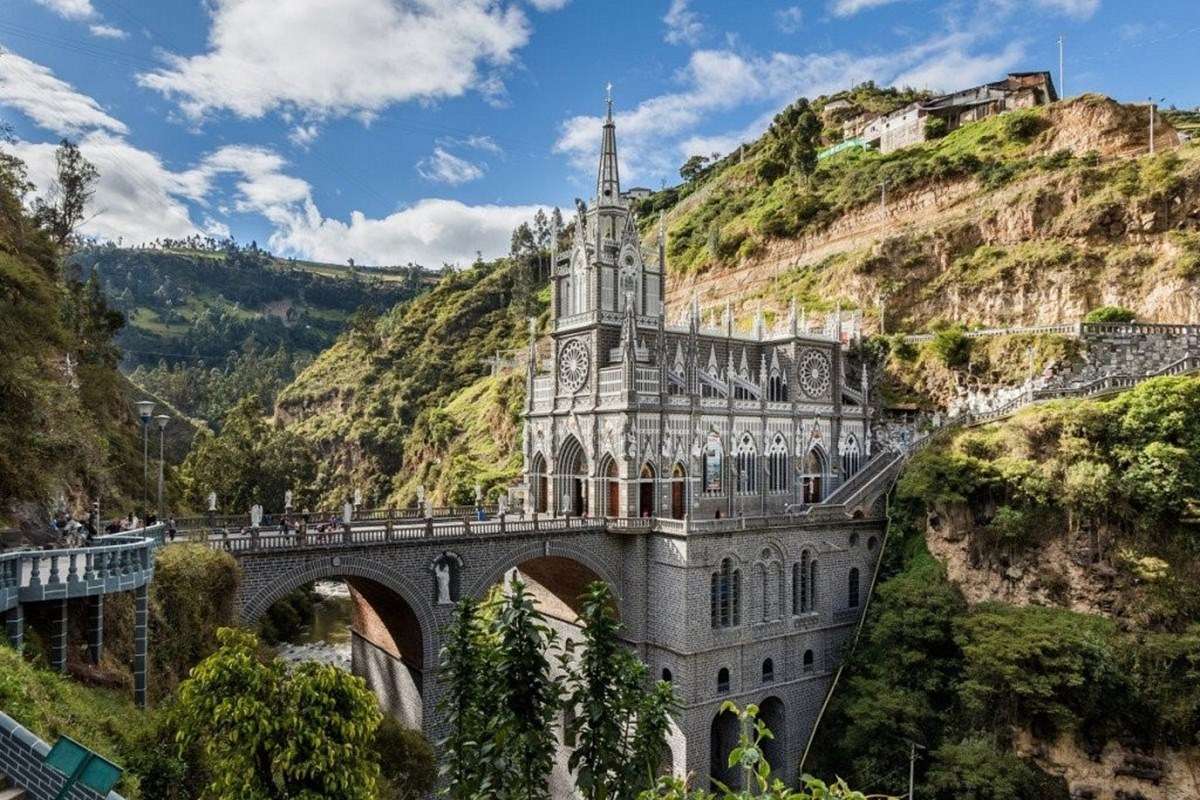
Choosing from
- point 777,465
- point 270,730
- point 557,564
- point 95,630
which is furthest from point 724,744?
point 270,730

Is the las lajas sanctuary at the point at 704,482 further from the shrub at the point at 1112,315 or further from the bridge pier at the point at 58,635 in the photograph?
the bridge pier at the point at 58,635

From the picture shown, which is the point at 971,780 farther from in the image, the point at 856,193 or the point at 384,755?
the point at 856,193

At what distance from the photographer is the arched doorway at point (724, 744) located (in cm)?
3784

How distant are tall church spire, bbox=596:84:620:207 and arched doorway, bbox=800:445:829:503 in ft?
59.0

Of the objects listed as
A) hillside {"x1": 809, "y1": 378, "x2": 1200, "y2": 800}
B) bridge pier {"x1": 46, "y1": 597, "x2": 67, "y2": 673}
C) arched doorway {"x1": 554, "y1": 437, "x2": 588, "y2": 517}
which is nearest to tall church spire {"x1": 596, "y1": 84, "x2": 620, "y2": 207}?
arched doorway {"x1": 554, "y1": 437, "x2": 588, "y2": 517}

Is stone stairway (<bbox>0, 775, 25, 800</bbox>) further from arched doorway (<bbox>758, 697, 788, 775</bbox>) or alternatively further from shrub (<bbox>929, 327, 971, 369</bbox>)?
shrub (<bbox>929, 327, 971, 369</bbox>)

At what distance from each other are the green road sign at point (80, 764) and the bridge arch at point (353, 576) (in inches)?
754

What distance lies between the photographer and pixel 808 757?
1496 inches

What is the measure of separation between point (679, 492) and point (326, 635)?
109 ft

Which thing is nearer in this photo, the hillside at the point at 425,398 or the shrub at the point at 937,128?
the hillside at the point at 425,398

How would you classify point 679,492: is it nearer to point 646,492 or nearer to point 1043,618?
point 646,492

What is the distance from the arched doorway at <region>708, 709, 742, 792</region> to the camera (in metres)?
37.8

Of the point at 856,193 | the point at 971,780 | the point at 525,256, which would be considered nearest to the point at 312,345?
the point at 525,256

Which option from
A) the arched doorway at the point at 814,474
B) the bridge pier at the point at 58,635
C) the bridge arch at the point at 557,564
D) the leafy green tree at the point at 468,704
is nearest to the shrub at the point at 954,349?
the arched doorway at the point at 814,474
